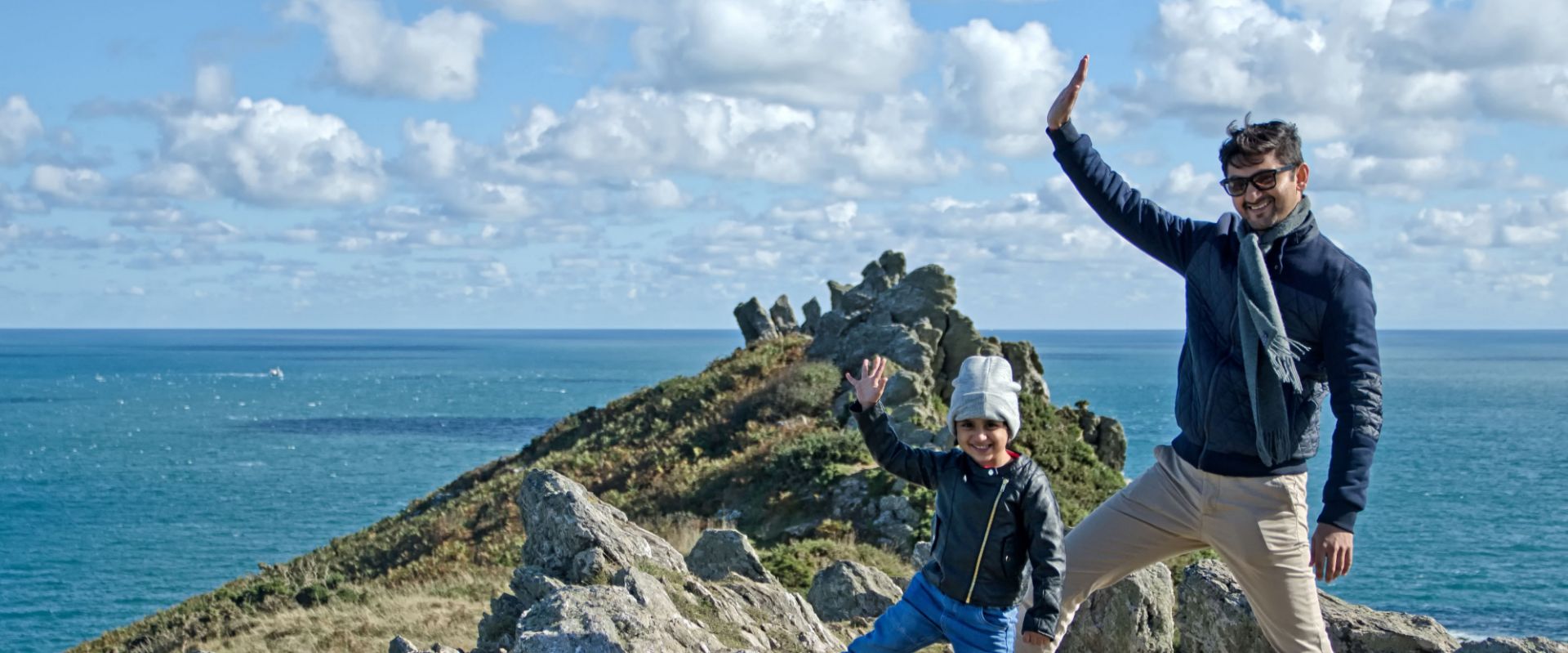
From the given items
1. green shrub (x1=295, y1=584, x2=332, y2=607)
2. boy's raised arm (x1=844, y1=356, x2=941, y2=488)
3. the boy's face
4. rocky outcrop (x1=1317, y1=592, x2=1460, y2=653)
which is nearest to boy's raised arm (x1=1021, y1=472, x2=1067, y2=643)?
the boy's face

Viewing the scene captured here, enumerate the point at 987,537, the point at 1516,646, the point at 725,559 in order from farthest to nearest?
the point at 725,559 → the point at 1516,646 → the point at 987,537

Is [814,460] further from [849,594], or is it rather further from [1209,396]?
[1209,396]

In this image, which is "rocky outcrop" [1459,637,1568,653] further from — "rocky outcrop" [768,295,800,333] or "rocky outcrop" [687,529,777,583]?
"rocky outcrop" [768,295,800,333]

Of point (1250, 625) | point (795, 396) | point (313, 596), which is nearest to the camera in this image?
point (1250, 625)

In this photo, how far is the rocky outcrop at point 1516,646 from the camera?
24.7ft

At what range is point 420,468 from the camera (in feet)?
250

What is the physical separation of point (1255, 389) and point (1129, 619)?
4021mm

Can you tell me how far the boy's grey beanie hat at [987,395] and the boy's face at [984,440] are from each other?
1.5 inches

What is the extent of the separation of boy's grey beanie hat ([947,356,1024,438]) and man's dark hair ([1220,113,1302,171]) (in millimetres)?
1526

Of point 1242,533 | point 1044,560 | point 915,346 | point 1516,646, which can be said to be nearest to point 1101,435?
point 915,346

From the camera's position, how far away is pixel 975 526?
684cm

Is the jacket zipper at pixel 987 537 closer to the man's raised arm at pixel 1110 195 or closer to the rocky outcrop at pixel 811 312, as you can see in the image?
the man's raised arm at pixel 1110 195

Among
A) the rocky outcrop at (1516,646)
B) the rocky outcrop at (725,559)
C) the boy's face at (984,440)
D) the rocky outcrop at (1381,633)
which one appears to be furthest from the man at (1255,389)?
the rocky outcrop at (725,559)

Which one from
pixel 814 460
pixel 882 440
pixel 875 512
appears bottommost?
pixel 875 512
